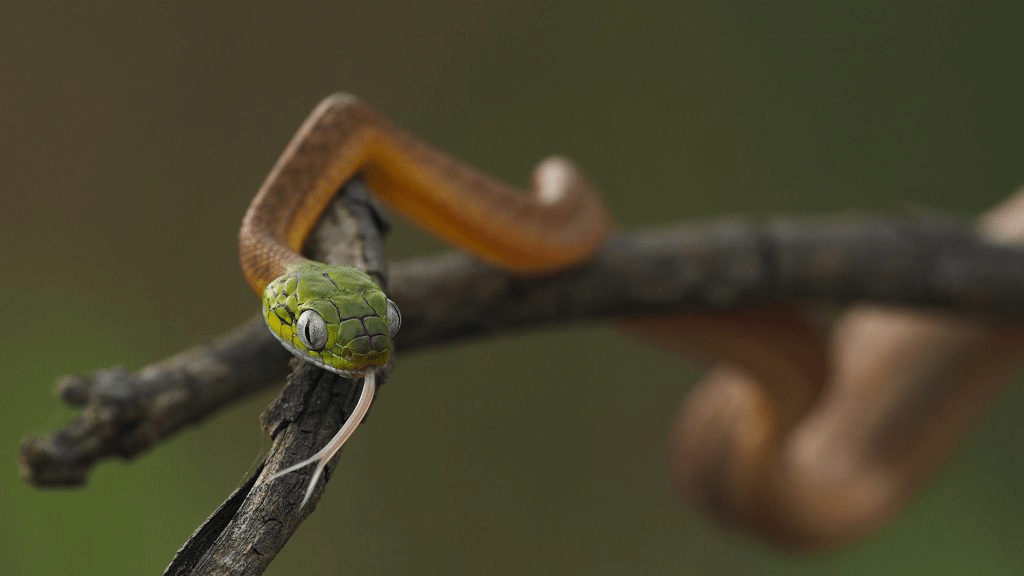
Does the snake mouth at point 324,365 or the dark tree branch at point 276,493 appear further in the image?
the snake mouth at point 324,365

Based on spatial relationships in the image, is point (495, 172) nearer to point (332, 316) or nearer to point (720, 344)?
point (720, 344)

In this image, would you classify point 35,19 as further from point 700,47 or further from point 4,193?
point 700,47

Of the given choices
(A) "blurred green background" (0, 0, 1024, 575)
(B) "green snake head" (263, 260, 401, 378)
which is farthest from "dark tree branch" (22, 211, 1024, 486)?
(A) "blurred green background" (0, 0, 1024, 575)

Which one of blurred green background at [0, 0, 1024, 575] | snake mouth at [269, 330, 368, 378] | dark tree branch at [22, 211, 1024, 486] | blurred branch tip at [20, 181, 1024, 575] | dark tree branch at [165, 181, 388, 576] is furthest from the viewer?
blurred green background at [0, 0, 1024, 575]

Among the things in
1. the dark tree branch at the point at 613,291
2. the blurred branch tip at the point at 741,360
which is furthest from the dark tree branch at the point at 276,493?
the dark tree branch at the point at 613,291

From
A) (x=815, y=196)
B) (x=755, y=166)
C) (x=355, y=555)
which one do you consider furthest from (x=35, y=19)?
(x=815, y=196)

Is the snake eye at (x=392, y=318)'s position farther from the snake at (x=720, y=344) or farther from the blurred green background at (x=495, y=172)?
the blurred green background at (x=495, y=172)

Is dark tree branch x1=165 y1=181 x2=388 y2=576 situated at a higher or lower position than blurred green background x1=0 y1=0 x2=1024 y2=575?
lower

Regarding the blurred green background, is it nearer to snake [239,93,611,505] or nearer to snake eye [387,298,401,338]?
snake [239,93,611,505]

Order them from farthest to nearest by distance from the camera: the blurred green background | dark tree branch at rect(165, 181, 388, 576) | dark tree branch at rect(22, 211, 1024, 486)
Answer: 1. the blurred green background
2. dark tree branch at rect(22, 211, 1024, 486)
3. dark tree branch at rect(165, 181, 388, 576)
